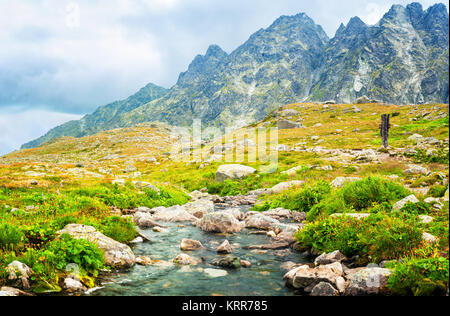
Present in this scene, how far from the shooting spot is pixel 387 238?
8.20 m

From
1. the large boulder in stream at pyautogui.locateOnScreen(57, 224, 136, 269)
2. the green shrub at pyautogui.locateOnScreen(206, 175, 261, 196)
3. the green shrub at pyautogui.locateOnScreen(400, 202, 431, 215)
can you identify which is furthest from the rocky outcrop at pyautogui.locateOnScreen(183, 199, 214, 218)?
the green shrub at pyautogui.locateOnScreen(400, 202, 431, 215)

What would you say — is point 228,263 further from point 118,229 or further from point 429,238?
point 429,238

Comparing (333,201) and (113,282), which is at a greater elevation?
(333,201)

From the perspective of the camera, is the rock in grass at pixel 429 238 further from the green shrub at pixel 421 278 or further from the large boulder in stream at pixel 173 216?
the large boulder in stream at pixel 173 216

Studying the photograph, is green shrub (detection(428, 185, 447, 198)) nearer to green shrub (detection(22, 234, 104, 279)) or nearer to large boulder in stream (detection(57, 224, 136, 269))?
large boulder in stream (detection(57, 224, 136, 269))

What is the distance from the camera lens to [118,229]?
A: 11.8 metres

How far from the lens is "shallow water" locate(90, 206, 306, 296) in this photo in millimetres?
7188

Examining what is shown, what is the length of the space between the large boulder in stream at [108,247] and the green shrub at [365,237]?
6.85m

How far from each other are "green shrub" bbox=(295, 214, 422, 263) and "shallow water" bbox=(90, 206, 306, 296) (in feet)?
3.38

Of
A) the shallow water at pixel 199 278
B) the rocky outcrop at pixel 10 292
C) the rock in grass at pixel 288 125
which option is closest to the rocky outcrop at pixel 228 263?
the shallow water at pixel 199 278
